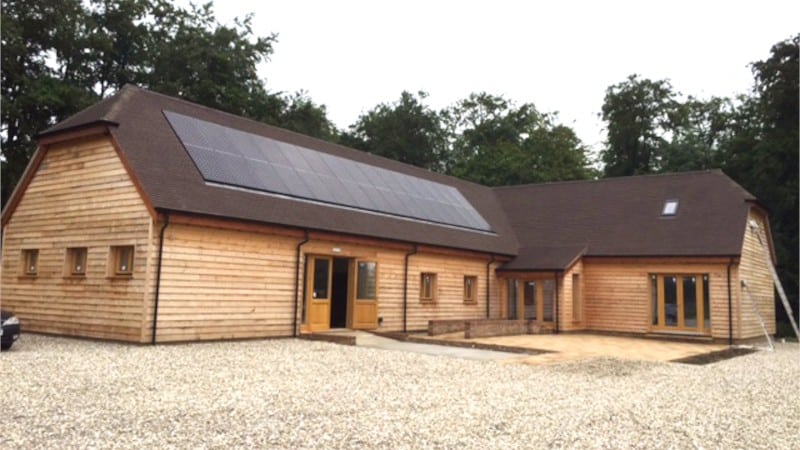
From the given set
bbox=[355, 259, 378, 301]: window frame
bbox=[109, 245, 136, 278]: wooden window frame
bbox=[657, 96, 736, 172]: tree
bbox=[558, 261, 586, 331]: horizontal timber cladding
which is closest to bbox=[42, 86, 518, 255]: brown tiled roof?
bbox=[355, 259, 378, 301]: window frame

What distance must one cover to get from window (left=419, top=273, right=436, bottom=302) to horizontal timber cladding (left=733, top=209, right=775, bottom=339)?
9.01 metres

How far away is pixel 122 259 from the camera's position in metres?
14.0

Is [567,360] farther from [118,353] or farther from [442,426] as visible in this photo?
[118,353]

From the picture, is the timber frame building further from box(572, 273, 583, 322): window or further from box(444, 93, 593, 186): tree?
box(444, 93, 593, 186): tree

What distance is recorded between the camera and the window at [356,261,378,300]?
17719 millimetres

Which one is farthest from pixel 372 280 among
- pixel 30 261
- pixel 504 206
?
pixel 504 206

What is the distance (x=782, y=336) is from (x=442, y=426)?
21.8m

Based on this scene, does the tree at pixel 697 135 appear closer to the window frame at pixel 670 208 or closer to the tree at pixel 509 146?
the tree at pixel 509 146

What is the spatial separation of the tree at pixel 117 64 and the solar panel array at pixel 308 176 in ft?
40.3

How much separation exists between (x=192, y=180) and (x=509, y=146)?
114ft

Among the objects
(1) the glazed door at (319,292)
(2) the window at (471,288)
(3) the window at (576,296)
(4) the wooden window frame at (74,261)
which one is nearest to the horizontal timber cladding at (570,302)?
(3) the window at (576,296)

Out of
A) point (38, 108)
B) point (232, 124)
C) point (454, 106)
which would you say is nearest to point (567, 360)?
point (232, 124)

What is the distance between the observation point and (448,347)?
1481cm

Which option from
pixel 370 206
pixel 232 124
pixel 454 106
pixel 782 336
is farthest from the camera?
pixel 454 106
